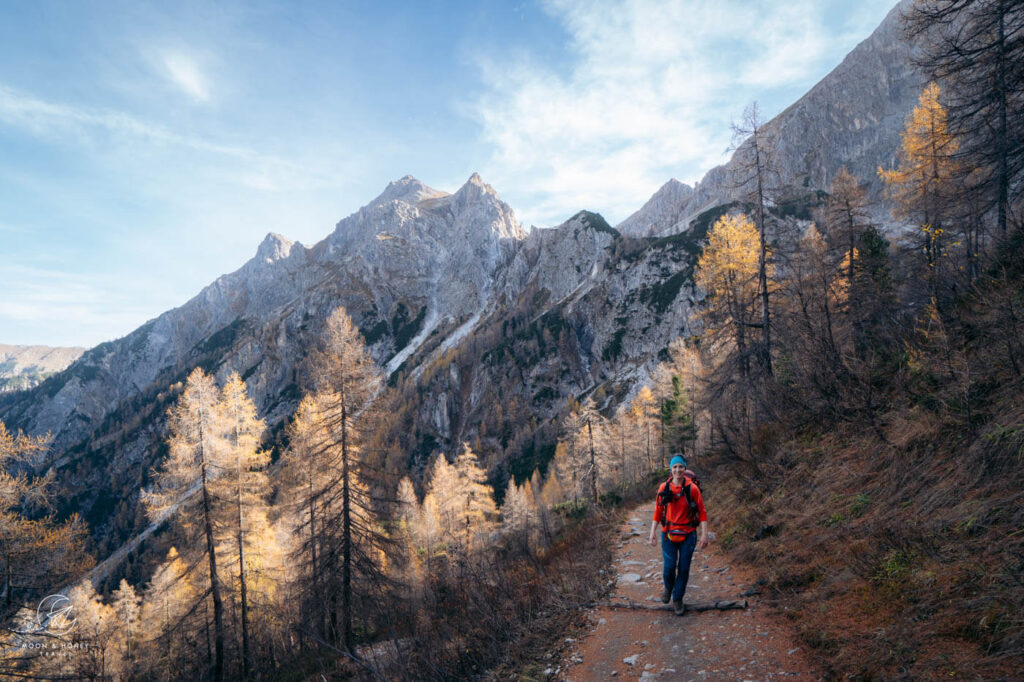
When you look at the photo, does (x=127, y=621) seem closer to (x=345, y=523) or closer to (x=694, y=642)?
(x=345, y=523)

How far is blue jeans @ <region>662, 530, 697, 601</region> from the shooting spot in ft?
19.2

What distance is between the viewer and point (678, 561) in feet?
20.1

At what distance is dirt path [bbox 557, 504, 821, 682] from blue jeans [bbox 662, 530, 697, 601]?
374 millimetres

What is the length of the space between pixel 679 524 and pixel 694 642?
141 centimetres

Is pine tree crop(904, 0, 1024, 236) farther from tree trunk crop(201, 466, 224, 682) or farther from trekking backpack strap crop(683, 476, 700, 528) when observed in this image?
tree trunk crop(201, 466, 224, 682)

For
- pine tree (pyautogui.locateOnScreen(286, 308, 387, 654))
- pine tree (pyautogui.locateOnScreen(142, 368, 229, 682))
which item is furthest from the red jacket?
pine tree (pyautogui.locateOnScreen(142, 368, 229, 682))

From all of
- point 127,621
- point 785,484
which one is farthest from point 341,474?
point 127,621

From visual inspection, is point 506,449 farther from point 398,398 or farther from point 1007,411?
point 1007,411

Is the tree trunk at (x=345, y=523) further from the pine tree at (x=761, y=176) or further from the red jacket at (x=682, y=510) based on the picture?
the pine tree at (x=761, y=176)

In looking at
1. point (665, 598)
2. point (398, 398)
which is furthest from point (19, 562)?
point (398, 398)

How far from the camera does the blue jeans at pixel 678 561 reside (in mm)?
5837

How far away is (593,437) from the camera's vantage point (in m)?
31.5

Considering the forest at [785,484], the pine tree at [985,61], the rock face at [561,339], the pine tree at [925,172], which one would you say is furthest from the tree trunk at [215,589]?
the rock face at [561,339]

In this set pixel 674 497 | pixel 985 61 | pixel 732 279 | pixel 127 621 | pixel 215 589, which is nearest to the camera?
pixel 674 497
